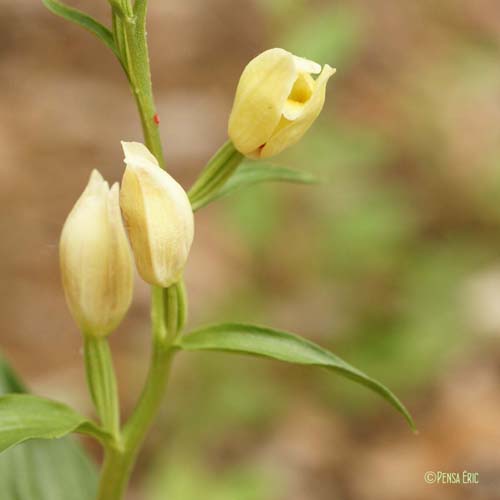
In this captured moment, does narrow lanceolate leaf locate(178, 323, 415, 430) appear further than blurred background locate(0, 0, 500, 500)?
No

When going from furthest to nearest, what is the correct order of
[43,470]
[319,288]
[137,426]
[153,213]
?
[319,288]
[43,470]
[137,426]
[153,213]

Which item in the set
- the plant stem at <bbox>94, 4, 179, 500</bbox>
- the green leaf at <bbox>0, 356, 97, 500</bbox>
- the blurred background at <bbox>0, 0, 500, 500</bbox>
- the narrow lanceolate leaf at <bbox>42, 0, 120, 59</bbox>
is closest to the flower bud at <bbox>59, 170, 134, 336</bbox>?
the plant stem at <bbox>94, 4, 179, 500</bbox>

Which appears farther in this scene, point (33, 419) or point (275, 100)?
point (33, 419)

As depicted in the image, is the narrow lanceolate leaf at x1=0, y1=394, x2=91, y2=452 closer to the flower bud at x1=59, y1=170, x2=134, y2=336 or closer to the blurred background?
the flower bud at x1=59, y1=170, x2=134, y2=336

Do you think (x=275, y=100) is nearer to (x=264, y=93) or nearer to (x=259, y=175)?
(x=264, y=93)

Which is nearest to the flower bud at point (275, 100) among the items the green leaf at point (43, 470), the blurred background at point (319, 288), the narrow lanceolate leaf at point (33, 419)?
the narrow lanceolate leaf at point (33, 419)

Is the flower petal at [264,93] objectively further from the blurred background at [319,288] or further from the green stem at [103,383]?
the blurred background at [319,288]

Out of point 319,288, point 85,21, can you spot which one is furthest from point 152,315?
point 319,288

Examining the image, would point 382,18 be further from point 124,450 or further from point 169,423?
point 124,450
